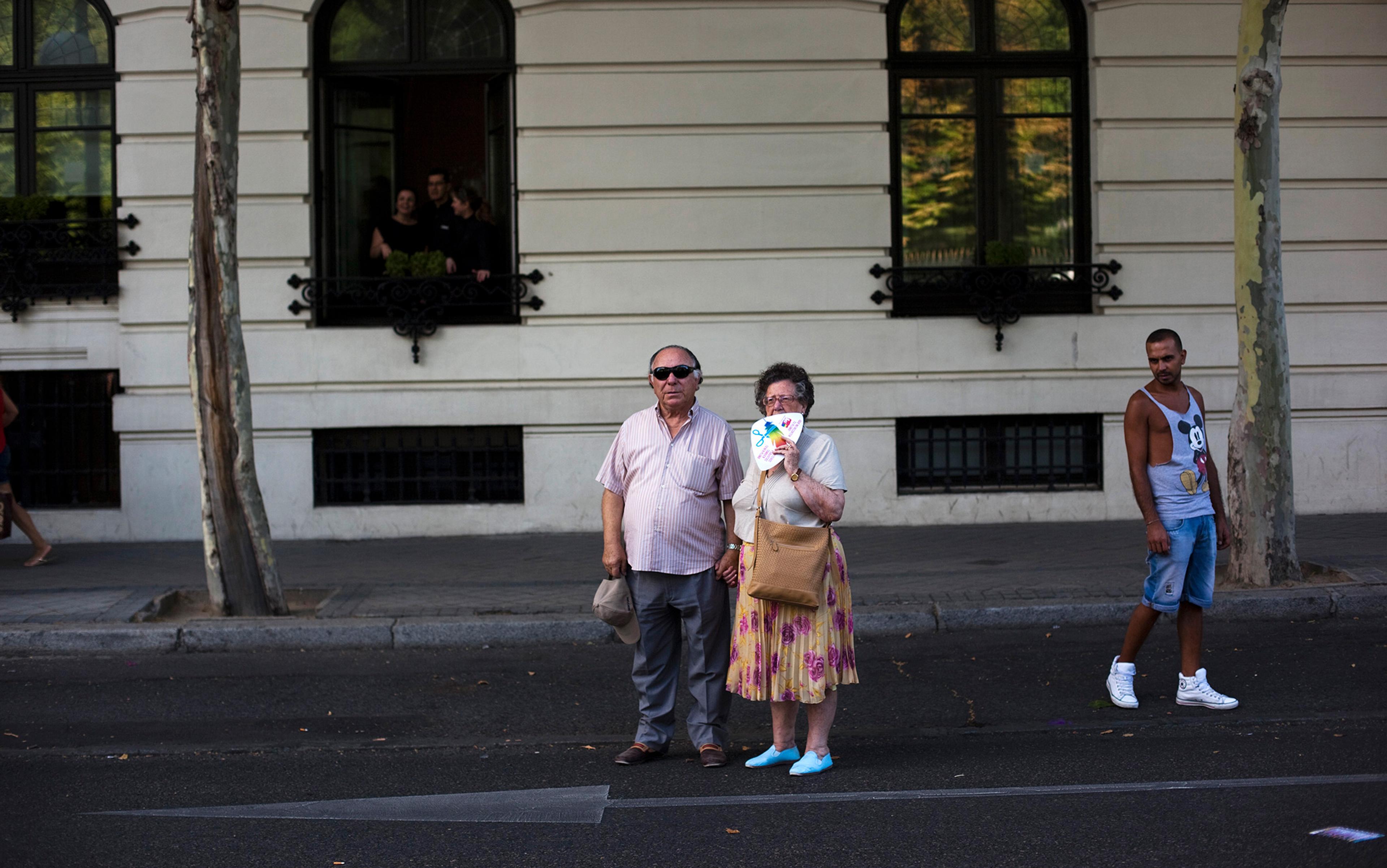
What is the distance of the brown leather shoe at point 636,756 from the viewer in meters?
5.63

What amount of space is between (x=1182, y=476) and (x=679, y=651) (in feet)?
8.14

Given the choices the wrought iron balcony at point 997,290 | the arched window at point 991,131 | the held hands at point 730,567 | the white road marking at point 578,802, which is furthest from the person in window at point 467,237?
the white road marking at point 578,802

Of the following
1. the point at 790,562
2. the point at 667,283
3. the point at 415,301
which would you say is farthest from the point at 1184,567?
the point at 415,301

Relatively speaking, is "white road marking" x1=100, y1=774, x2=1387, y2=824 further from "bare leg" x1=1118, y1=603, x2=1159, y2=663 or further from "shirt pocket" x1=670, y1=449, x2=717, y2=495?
"bare leg" x1=1118, y1=603, x2=1159, y2=663

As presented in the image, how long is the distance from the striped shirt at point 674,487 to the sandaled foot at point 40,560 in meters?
7.18

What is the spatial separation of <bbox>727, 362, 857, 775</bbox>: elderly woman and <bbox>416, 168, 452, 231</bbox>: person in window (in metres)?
8.13

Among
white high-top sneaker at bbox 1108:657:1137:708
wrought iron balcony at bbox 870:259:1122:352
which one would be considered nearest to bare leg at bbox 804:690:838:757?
white high-top sneaker at bbox 1108:657:1137:708

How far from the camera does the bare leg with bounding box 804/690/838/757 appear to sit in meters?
5.39

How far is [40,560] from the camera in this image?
1089 centimetres

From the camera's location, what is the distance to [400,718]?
6.57 metres

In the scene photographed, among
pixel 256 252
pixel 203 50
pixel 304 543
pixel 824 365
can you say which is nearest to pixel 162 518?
pixel 304 543

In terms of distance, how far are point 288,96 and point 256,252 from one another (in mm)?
1417

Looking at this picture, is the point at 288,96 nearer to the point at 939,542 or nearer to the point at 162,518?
the point at 162,518

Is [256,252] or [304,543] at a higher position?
[256,252]
